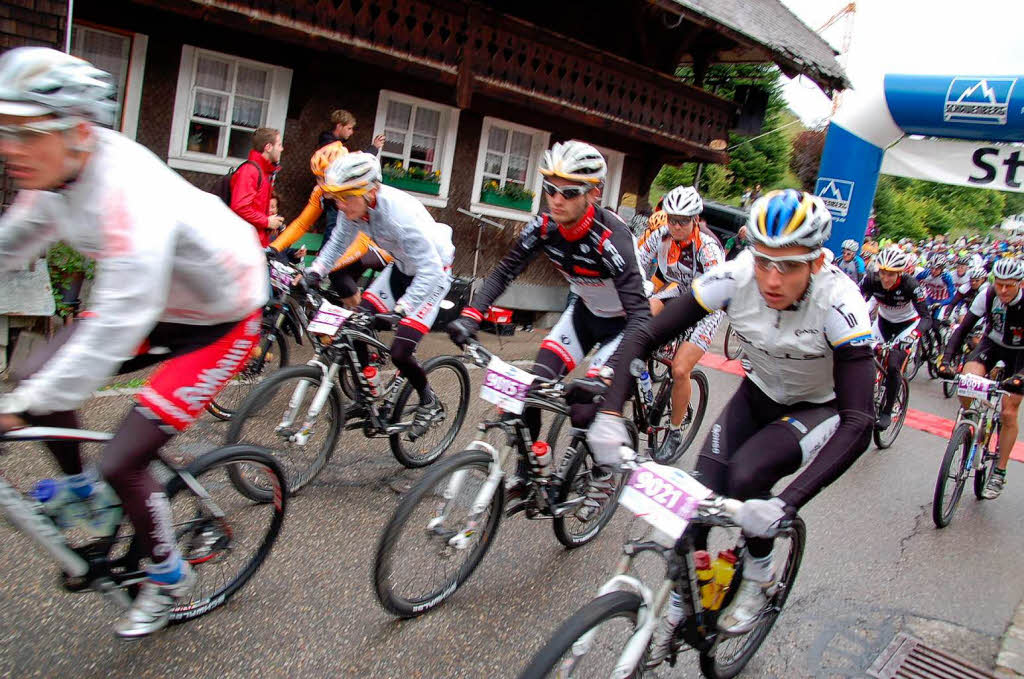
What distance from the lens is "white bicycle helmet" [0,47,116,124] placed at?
2.30m

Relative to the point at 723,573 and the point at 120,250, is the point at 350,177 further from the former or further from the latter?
the point at 723,573

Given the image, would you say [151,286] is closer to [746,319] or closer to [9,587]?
[9,587]

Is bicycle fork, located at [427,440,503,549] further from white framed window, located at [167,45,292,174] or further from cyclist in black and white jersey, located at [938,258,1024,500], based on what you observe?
white framed window, located at [167,45,292,174]

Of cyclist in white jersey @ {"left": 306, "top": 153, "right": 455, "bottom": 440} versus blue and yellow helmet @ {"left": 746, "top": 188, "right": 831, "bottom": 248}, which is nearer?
blue and yellow helmet @ {"left": 746, "top": 188, "right": 831, "bottom": 248}

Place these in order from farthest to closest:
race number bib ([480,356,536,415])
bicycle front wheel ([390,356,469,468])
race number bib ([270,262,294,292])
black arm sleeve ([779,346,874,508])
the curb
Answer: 1. race number bib ([270,262,294,292])
2. bicycle front wheel ([390,356,469,468])
3. the curb
4. race number bib ([480,356,536,415])
5. black arm sleeve ([779,346,874,508])

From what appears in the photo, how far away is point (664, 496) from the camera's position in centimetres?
264

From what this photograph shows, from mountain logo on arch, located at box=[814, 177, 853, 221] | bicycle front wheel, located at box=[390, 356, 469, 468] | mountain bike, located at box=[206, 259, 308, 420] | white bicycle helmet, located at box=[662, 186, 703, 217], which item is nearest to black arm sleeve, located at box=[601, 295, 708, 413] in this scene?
bicycle front wheel, located at box=[390, 356, 469, 468]

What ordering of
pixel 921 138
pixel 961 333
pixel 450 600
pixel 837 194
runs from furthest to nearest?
pixel 837 194, pixel 921 138, pixel 961 333, pixel 450 600

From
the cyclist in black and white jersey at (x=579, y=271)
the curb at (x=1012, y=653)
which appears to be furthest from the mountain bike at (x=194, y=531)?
the curb at (x=1012, y=653)

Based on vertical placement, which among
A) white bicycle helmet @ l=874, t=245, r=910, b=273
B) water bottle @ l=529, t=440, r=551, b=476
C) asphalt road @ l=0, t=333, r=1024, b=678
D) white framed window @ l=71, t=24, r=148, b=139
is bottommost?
asphalt road @ l=0, t=333, r=1024, b=678

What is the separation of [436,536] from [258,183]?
477 cm

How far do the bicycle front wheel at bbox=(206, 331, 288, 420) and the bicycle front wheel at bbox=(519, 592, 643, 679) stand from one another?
3.47 metres

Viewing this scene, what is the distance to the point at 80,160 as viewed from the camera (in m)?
2.48

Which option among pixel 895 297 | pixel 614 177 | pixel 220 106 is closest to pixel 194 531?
pixel 895 297
